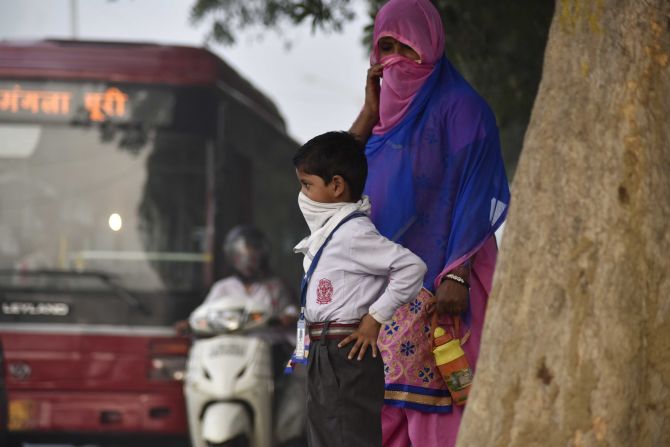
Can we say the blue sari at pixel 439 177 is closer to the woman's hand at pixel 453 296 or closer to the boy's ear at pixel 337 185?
the woman's hand at pixel 453 296

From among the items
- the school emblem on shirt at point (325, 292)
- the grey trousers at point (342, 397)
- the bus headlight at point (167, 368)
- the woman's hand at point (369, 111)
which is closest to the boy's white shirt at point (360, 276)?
the school emblem on shirt at point (325, 292)

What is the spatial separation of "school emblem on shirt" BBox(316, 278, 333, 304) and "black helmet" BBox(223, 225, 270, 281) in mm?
5403

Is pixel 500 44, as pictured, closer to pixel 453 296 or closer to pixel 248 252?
pixel 248 252

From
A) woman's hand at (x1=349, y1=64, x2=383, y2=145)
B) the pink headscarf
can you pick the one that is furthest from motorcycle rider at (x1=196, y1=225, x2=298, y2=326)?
the pink headscarf

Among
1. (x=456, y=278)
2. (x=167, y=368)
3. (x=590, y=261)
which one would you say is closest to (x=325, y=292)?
(x=456, y=278)

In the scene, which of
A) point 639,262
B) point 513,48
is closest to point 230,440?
point 513,48

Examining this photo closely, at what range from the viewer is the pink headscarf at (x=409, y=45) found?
4266 millimetres

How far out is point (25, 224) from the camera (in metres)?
9.73

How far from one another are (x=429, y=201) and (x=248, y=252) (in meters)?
5.14

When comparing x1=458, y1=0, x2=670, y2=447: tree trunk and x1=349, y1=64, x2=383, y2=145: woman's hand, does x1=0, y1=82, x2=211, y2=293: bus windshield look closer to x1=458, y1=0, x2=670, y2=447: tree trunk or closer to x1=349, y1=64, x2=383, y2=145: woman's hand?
x1=349, y1=64, x2=383, y2=145: woman's hand

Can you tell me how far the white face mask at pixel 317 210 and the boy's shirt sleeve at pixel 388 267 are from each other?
12 centimetres

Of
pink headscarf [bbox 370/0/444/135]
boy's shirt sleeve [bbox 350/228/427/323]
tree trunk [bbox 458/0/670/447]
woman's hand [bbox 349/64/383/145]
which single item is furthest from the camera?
woman's hand [bbox 349/64/383/145]

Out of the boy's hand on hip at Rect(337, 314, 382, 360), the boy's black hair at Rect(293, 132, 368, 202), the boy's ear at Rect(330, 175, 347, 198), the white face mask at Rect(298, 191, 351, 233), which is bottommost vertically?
the boy's hand on hip at Rect(337, 314, 382, 360)

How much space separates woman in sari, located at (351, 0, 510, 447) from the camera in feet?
13.5
